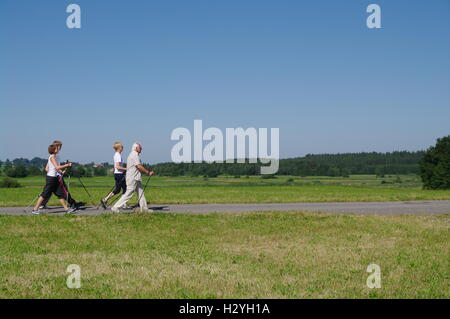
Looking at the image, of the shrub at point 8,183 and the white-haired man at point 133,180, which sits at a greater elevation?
the white-haired man at point 133,180

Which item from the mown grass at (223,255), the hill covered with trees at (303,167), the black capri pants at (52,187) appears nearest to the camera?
the mown grass at (223,255)

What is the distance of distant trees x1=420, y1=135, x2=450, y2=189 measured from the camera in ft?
188

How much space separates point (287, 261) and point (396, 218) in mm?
7005

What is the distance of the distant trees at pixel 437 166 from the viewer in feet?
188

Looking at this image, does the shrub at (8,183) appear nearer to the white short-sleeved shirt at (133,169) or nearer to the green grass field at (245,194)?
the green grass field at (245,194)

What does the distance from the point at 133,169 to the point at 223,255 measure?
659 cm

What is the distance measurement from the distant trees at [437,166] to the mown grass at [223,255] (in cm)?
4780

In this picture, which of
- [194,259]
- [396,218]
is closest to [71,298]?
[194,259]

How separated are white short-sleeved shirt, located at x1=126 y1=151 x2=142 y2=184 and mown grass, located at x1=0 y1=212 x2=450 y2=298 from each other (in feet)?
4.77

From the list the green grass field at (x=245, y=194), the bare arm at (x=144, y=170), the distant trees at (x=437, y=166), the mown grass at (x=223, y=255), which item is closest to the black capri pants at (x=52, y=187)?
the mown grass at (x=223, y=255)

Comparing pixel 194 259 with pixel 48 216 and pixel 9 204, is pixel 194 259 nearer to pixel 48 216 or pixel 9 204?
pixel 48 216

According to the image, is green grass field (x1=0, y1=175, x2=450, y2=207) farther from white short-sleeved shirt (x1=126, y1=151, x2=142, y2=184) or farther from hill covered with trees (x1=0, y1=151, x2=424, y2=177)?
white short-sleeved shirt (x1=126, y1=151, x2=142, y2=184)

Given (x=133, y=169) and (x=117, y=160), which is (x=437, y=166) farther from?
(x=133, y=169)
